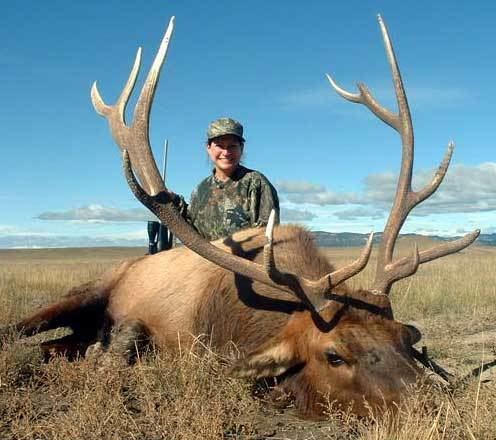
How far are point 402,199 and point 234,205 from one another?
6.10 ft

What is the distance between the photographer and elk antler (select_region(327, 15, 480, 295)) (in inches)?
170

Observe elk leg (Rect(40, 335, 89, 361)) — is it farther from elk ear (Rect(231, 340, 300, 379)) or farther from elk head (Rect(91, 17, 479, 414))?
elk ear (Rect(231, 340, 300, 379))

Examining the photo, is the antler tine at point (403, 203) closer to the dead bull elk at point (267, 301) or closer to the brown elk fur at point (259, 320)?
the dead bull elk at point (267, 301)

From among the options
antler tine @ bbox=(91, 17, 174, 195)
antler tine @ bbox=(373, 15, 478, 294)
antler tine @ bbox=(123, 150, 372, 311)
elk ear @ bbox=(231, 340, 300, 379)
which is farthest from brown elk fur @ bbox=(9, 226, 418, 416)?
antler tine @ bbox=(91, 17, 174, 195)

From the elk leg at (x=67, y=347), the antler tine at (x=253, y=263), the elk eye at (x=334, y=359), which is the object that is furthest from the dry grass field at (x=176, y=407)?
the antler tine at (x=253, y=263)

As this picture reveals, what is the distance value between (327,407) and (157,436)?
2.87ft

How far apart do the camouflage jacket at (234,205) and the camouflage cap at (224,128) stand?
39 centimetres

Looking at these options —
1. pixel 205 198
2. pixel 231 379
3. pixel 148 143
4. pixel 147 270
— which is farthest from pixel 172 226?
pixel 205 198

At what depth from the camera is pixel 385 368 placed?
350 centimetres

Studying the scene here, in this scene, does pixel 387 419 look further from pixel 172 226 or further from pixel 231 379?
pixel 172 226

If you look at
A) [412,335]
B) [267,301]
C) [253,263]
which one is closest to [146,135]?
[253,263]

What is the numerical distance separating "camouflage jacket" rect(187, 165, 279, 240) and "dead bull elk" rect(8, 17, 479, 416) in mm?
519

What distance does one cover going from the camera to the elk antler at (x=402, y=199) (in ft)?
14.2

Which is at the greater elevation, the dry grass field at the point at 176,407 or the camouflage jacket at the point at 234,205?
the camouflage jacket at the point at 234,205
